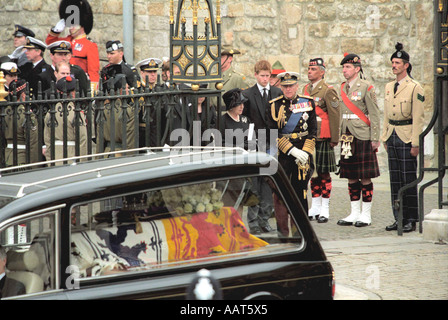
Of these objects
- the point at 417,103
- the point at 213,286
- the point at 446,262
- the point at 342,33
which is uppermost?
the point at 342,33

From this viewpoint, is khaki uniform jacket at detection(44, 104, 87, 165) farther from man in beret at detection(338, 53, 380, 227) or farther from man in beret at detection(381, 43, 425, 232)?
man in beret at detection(381, 43, 425, 232)

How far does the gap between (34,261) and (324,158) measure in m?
7.51

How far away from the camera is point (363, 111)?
11.9m

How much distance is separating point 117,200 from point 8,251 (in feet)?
2.45

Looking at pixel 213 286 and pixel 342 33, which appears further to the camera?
pixel 342 33

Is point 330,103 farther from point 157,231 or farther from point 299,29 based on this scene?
point 157,231

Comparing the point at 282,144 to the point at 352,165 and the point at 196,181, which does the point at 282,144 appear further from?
the point at 196,181

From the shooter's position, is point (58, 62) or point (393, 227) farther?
point (58, 62)

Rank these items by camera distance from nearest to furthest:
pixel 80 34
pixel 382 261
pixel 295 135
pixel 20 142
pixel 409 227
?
pixel 382 261 → pixel 20 142 → pixel 295 135 → pixel 409 227 → pixel 80 34

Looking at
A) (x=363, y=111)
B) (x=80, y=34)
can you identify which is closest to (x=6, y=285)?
(x=363, y=111)

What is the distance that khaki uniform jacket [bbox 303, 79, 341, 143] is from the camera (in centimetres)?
1188

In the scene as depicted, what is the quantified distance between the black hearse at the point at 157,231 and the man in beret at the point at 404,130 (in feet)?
18.8
